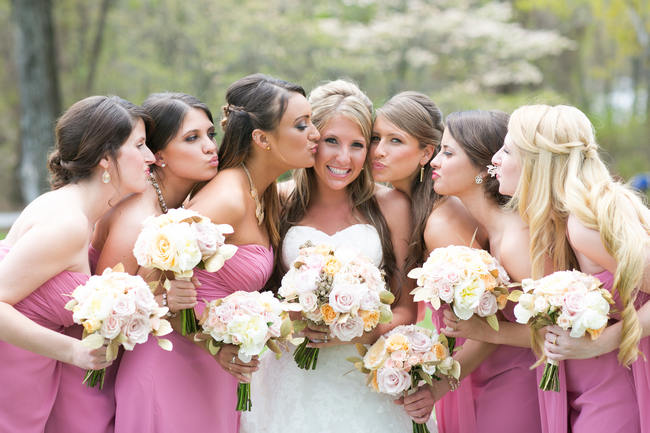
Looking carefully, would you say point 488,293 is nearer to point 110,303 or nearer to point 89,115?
point 110,303

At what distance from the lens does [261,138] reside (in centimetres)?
525

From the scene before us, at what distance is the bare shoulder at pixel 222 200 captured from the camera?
Result: 4785 mm

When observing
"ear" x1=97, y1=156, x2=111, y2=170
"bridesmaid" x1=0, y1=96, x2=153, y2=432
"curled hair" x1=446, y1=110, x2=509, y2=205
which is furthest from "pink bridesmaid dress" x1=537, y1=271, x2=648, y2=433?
"ear" x1=97, y1=156, x2=111, y2=170

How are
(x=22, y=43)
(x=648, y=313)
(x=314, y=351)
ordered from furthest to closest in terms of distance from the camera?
1. (x=22, y=43)
2. (x=314, y=351)
3. (x=648, y=313)

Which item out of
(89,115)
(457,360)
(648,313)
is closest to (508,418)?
(457,360)

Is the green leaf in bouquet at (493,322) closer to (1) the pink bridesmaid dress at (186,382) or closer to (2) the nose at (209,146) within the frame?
(1) the pink bridesmaid dress at (186,382)

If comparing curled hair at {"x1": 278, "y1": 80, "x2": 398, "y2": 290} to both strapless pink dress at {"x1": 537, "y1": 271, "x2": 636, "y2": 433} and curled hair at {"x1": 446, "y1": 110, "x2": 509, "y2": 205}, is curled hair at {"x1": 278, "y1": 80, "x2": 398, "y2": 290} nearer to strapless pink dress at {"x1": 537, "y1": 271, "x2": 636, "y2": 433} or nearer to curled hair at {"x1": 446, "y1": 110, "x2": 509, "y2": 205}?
curled hair at {"x1": 446, "y1": 110, "x2": 509, "y2": 205}

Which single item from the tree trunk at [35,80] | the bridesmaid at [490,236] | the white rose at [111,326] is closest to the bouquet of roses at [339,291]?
the bridesmaid at [490,236]

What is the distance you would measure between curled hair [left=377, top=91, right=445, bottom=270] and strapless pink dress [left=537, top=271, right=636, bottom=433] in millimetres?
1488

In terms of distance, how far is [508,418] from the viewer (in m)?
5.05

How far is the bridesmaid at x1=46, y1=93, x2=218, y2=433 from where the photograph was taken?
4.52 m

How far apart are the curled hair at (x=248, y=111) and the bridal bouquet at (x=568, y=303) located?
2.11m

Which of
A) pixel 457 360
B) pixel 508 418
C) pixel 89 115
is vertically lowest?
pixel 508 418

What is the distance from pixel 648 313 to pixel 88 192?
142 inches
